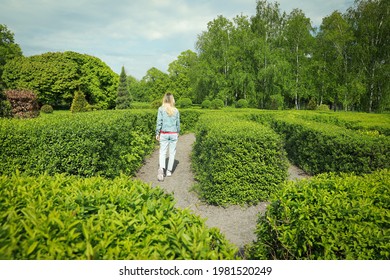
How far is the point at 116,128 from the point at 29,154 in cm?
201

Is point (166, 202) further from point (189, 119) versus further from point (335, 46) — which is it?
point (189, 119)

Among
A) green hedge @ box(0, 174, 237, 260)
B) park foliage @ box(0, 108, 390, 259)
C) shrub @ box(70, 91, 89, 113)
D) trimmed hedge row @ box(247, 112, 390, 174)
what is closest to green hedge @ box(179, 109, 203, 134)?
trimmed hedge row @ box(247, 112, 390, 174)

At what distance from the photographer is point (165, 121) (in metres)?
6.94

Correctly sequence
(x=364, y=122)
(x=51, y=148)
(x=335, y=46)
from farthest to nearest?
(x=335, y=46) < (x=364, y=122) < (x=51, y=148)

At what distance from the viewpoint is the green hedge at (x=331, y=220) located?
202cm

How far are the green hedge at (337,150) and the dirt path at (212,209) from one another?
34.0 inches

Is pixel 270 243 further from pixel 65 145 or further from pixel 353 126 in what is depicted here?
pixel 353 126

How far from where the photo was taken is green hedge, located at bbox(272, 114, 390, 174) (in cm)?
524

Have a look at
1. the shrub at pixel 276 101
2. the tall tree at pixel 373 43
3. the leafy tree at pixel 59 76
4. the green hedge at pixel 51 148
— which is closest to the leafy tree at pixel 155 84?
the leafy tree at pixel 59 76

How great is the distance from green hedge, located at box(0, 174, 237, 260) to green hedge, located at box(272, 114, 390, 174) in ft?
17.6

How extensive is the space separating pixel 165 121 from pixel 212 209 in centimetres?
327

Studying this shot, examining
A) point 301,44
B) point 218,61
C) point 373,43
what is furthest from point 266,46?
point 373,43

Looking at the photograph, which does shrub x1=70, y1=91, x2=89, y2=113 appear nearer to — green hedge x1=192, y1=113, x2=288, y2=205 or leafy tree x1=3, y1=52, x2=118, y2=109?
leafy tree x1=3, y1=52, x2=118, y2=109
